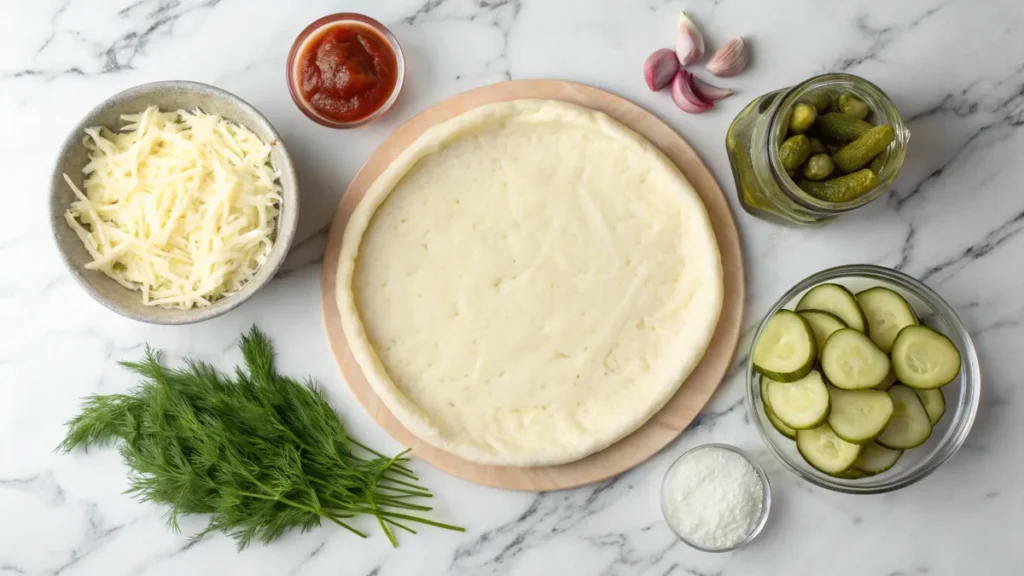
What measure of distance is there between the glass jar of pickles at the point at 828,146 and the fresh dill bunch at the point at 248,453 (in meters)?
1.47

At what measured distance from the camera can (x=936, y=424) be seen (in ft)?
7.45

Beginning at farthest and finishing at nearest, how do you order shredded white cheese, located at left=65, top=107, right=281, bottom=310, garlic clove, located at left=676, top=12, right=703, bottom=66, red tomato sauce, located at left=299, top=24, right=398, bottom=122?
garlic clove, located at left=676, top=12, right=703, bottom=66 < red tomato sauce, located at left=299, top=24, right=398, bottom=122 < shredded white cheese, located at left=65, top=107, right=281, bottom=310

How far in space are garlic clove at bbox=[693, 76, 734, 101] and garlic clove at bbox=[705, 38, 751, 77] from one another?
5 centimetres

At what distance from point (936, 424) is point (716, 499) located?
0.71 metres

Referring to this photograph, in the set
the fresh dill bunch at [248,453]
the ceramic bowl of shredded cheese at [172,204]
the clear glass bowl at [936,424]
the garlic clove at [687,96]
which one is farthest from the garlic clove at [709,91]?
the fresh dill bunch at [248,453]

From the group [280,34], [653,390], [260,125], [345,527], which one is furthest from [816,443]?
[280,34]

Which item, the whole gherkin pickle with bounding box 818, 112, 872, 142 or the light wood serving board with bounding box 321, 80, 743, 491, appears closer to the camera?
the whole gherkin pickle with bounding box 818, 112, 872, 142

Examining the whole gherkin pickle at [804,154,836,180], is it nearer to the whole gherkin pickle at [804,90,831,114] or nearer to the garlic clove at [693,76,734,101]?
the whole gherkin pickle at [804,90,831,114]

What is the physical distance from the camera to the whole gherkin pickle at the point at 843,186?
2094 millimetres

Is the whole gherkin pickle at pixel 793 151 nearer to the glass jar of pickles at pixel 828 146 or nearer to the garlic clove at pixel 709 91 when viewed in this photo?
the glass jar of pickles at pixel 828 146

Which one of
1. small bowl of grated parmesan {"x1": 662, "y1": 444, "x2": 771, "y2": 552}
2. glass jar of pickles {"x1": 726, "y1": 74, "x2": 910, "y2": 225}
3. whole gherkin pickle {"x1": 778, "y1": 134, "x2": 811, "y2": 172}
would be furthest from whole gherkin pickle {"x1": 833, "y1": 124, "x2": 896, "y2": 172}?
small bowl of grated parmesan {"x1": 662, "y1": 444, "x2": 771, "y2": 552}

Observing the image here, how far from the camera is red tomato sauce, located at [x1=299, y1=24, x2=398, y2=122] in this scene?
230 centimetres

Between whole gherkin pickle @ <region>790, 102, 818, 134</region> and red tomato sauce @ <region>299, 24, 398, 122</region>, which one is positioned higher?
red tomato sauce @ <region>299, 24, 398, 122</region>

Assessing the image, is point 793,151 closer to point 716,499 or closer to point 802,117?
point 802,117
